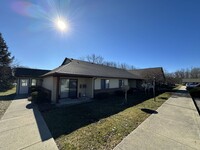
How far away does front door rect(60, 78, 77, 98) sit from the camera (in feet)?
37.5

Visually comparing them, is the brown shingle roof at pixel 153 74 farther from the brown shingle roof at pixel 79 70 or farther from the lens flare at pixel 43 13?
the lens flare at pixel 43 13

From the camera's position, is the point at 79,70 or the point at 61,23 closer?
the point at 61,23

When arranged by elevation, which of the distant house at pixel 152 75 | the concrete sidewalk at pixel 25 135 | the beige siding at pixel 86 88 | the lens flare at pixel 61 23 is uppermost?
the lens flare at pixel 61 23

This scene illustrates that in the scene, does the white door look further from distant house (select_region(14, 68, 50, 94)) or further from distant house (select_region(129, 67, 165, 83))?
distant house (select_region(129, 67, 165, 83))

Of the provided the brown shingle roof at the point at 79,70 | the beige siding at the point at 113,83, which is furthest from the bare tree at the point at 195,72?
the brown shingle roof at the point at 79,70

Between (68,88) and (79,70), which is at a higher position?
(79,70)

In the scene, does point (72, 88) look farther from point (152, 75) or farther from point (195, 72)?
point (195, 72)

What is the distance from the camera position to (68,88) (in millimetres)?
11836

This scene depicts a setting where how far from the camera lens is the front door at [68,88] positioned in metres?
11.4

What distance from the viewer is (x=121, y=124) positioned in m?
5.56

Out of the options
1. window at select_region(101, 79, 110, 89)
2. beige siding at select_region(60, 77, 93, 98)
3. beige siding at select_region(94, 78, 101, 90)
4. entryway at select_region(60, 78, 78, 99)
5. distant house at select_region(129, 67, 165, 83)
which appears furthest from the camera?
distant house at select_region(129, 67, 165, 83)

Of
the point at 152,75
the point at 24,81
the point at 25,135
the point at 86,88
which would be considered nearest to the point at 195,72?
the point at 152,75

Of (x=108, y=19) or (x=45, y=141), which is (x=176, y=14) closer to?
(x=108, y=19)

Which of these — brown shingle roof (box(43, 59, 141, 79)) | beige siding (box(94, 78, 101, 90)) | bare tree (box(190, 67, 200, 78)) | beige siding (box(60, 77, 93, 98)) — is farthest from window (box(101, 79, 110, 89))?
bare tree (box(190, 67, 200, 78))
